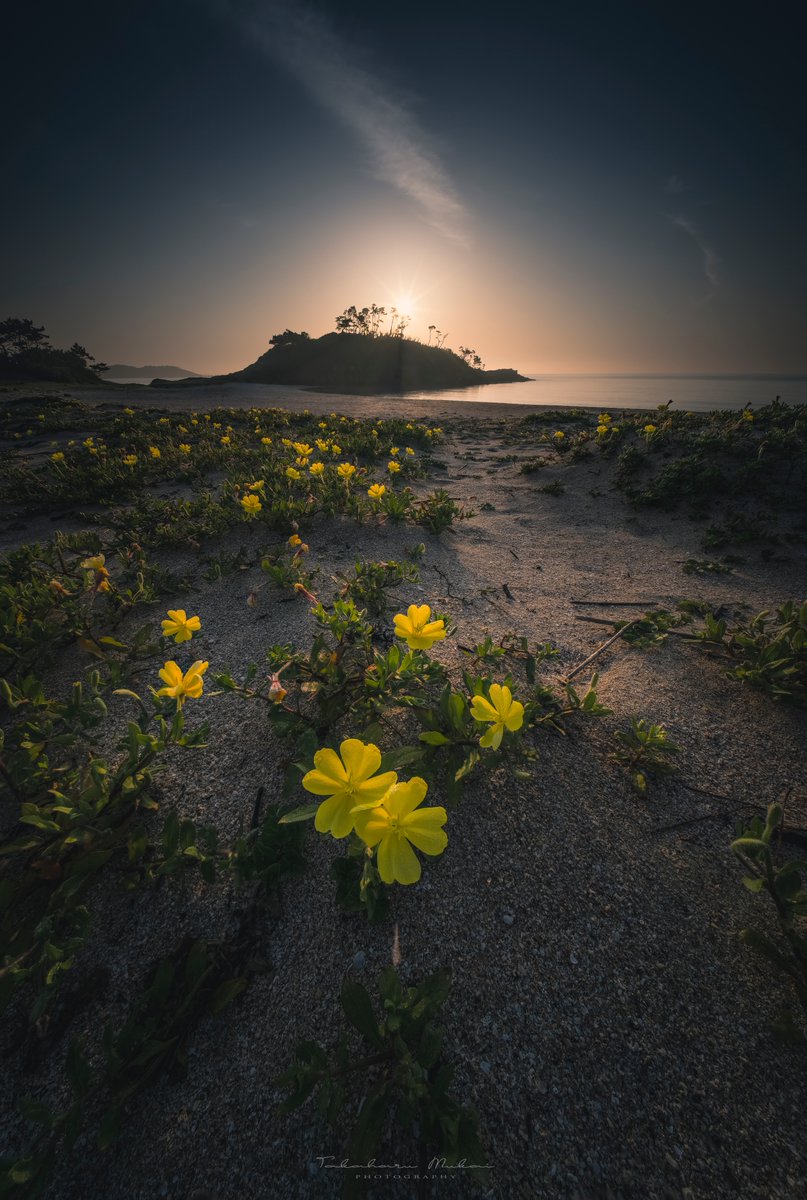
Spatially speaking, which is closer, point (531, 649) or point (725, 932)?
point (725, 932)

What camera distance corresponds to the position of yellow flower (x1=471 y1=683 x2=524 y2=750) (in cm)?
142

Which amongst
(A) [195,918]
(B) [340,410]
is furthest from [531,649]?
(B) [340,410]

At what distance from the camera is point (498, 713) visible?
1482 mm

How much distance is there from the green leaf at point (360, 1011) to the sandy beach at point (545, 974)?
0.12 meters

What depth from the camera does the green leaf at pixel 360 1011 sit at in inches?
43.9

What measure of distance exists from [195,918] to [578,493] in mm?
6135

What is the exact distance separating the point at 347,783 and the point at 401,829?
20cm

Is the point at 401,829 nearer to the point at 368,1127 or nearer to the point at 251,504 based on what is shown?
the point at 368,1127

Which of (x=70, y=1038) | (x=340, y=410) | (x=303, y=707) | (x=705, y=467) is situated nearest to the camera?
(x=70, y=1038)

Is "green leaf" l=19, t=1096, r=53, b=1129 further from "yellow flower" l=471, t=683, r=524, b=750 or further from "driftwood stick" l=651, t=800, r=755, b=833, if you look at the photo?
"driftwood stick" l=651, t=800, r=755, b=833

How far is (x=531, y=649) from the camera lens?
265cm

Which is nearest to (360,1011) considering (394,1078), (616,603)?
(394,1078)

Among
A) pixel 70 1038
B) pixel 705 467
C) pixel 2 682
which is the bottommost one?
pixel 70 1038

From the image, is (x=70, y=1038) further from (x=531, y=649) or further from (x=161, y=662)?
(x=531, y=649)
